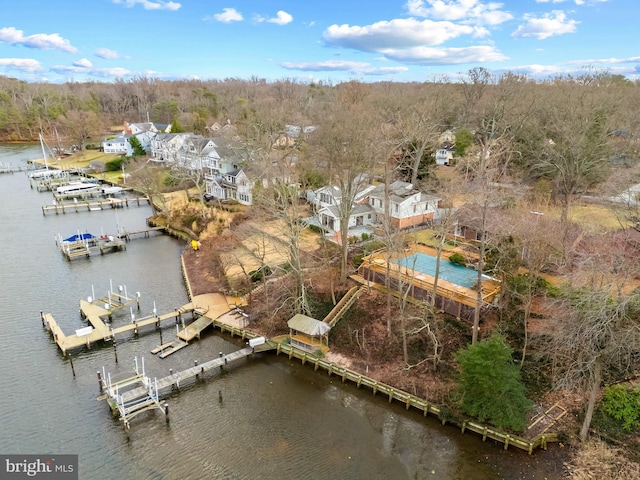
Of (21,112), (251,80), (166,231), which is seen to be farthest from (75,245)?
(251,80)

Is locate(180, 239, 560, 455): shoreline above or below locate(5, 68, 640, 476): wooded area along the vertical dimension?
below

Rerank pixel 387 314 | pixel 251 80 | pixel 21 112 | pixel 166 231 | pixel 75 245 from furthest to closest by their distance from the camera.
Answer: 1. pixel 251 80
2. pixel 21 112
3. pixel 166 231
4. pixel 75 245
5. pixel 387 314

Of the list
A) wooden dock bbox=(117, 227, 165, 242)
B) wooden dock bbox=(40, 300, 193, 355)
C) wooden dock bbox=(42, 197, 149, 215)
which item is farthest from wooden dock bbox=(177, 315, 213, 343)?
wooden dock bbox=(42, 197, 149, 215)

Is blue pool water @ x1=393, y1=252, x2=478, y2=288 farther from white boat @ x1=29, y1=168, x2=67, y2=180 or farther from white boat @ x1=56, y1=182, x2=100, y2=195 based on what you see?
white boat @ x1=29, y1=168, x2=67, y2=180

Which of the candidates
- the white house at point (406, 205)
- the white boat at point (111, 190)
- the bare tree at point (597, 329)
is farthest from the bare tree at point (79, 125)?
the bare tree at point (597, 329)

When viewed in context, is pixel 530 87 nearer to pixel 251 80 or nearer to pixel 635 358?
pixel 635 358

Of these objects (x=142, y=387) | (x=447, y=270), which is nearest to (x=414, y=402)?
(x=447, y=270)
